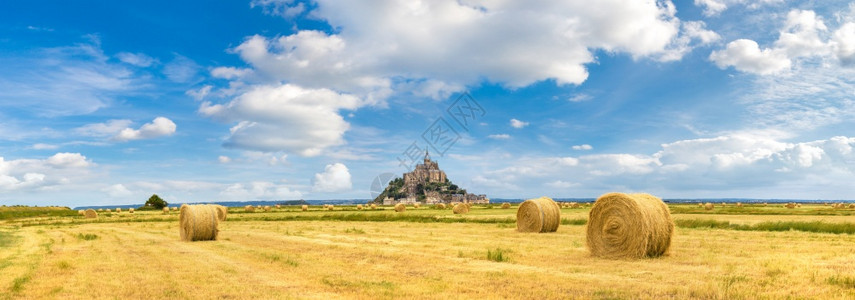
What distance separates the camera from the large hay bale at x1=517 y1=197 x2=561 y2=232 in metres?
26.3

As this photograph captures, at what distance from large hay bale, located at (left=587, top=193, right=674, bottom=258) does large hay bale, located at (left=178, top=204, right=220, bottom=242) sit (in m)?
15.6

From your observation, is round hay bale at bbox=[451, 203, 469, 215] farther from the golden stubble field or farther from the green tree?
the green tree

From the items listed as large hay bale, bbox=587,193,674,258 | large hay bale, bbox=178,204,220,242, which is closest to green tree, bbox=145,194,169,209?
large hay bale, bbox=178,204,220,242

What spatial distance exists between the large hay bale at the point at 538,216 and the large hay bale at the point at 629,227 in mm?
8366

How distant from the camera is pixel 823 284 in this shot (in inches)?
404

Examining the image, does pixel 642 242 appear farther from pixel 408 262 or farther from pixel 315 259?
pixel 315 259

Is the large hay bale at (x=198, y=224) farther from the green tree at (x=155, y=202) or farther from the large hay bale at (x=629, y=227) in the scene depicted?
the green tree at (x=155, y=202)

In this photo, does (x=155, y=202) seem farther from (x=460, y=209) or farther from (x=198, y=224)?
(x=198, y=224)

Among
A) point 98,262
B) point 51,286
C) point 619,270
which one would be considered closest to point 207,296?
point 51,286

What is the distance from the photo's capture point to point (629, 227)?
16250 mm

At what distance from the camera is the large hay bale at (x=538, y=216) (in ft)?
86.2

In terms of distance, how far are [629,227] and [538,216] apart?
10042 millimetres

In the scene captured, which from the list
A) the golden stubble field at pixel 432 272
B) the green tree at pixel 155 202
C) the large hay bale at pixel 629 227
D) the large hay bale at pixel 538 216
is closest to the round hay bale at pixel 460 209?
the large hay bale at pixel 538 216

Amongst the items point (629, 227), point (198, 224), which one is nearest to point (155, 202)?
point (198, 224)
